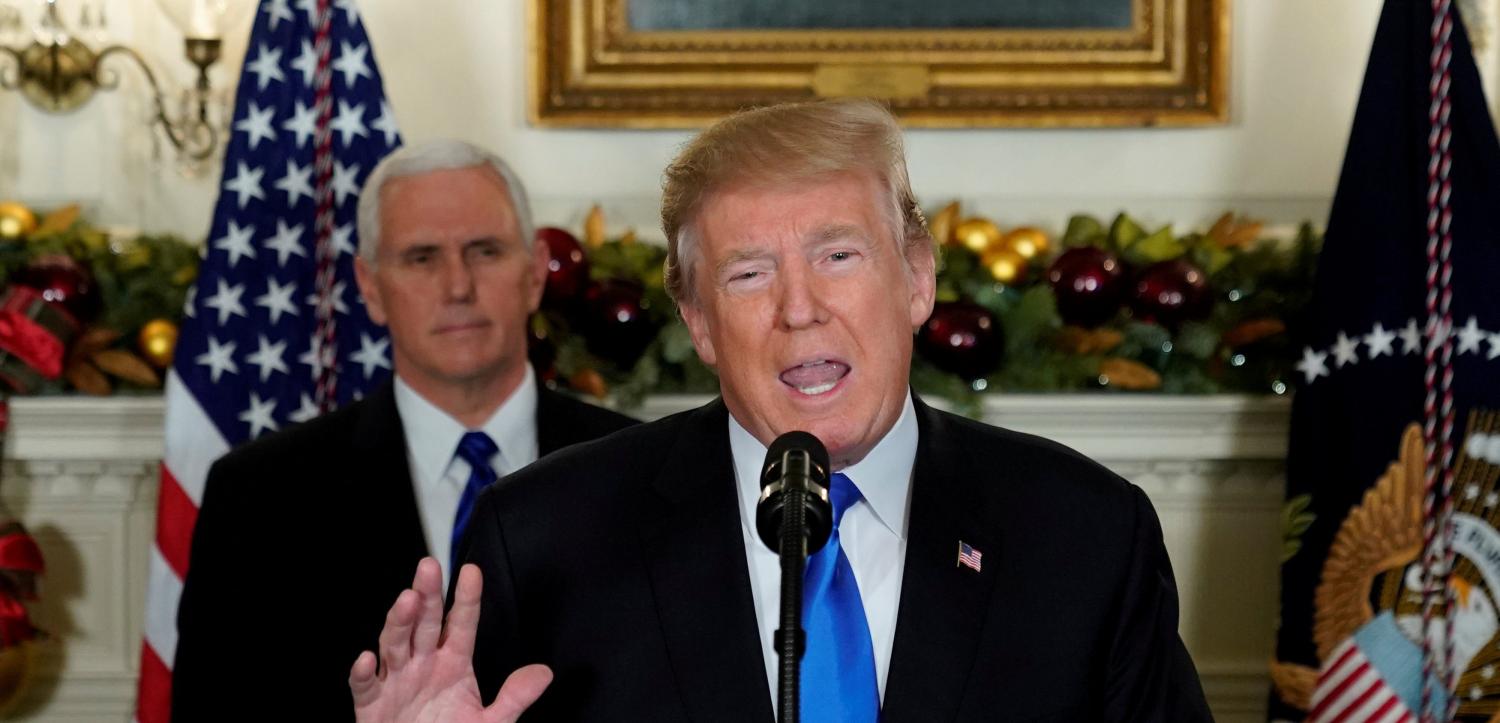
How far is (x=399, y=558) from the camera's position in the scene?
10.1 ft

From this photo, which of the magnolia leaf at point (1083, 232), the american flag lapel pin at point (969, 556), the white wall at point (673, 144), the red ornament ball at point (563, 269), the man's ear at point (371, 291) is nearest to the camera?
the american flag lapel pin at point (969, 556)

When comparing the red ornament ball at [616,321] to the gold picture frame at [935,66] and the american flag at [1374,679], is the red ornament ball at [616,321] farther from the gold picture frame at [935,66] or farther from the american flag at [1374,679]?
the american flag at [1374,679]

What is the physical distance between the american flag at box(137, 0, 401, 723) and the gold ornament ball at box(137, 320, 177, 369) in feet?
0.60

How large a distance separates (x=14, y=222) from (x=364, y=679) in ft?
9.59

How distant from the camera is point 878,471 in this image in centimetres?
203

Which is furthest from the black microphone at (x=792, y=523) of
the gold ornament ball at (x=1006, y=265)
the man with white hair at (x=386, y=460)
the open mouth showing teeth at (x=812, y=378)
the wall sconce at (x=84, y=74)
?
the wall sconce at (x=84, y=74)

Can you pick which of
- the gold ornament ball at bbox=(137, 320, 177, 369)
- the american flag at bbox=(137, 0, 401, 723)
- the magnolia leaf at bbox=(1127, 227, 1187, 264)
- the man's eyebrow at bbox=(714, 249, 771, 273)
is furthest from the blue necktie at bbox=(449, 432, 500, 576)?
the magnolia leaf at bbox=(1127, 227, 1187, 264)

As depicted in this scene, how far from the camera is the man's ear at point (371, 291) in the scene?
3.34m

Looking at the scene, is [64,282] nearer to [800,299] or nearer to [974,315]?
[974,315]

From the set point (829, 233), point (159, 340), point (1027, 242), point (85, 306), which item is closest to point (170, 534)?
point (159, 340)

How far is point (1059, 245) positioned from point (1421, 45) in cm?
99

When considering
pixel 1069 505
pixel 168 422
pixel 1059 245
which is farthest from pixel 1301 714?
pixel 168 422

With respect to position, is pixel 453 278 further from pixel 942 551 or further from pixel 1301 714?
pixel 1301 714

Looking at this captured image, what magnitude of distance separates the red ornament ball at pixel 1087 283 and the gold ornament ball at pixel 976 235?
210mm
